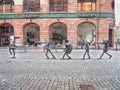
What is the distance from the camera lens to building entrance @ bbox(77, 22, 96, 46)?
45.8 m

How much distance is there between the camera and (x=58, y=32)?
46094mm

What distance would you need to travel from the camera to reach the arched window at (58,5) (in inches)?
1799

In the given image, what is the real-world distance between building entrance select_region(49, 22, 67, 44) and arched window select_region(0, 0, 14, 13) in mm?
6091

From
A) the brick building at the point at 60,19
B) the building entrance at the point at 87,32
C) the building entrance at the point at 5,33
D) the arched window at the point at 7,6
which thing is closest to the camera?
the brick building at the point at 60,19

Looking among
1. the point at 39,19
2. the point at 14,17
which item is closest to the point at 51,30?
the point at 39,19

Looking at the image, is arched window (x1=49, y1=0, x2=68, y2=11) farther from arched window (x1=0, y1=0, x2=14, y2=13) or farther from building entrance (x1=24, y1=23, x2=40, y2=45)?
arched window (x1=0, y1=0, x2=14, y2=13)

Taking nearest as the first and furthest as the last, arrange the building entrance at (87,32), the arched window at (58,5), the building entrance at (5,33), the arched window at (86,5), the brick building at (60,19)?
the arched window at (86,5), the brick building at (60,19), the arched window at (58,5), the building entrance at (87,32), the building entrance at (5,33)

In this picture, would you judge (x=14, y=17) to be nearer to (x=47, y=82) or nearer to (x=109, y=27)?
(x=109, y=27)

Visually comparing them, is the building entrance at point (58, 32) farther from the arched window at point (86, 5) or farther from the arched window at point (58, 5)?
the arched window at point (86, 5)

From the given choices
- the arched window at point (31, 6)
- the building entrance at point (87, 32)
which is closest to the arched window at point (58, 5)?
the arched window at point (31, 6)

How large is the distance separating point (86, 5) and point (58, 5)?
3.72m

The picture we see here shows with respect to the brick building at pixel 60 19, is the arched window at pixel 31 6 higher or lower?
higher

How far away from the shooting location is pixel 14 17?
4688 cm

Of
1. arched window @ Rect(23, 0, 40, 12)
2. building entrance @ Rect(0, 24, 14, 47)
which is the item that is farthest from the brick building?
building entrance @ Rect(0, 24, 14, 47)
